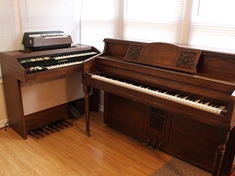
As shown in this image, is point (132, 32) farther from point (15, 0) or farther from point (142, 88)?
point (15, 0)

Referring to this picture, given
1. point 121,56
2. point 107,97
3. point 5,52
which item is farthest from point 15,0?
point 107,97

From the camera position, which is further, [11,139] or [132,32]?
[132,32]

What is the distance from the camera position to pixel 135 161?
2.31 metres

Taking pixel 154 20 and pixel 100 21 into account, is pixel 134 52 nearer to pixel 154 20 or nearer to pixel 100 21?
pixel 154 20

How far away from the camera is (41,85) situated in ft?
9.12

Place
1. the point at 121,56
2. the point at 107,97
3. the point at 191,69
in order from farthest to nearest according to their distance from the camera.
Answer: the point at 107,97 < the point at 121,56 < the point at 191,69

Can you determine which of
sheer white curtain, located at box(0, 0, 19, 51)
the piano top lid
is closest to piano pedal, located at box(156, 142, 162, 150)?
the piano top lid

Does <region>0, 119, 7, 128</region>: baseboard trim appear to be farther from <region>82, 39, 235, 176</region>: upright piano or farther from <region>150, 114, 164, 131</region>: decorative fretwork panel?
<region>150, 114, 164, 131</region>: decorative fretwork panel

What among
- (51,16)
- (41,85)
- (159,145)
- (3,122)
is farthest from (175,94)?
(3,122)

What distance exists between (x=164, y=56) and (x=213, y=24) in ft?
2.10

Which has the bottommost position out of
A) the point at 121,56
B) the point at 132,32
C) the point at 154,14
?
the point at 121,56

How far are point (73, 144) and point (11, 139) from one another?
73 centimetres

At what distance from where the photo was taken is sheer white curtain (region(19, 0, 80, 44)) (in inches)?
109

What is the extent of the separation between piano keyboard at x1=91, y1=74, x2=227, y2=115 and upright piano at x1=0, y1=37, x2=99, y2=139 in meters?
0.56
